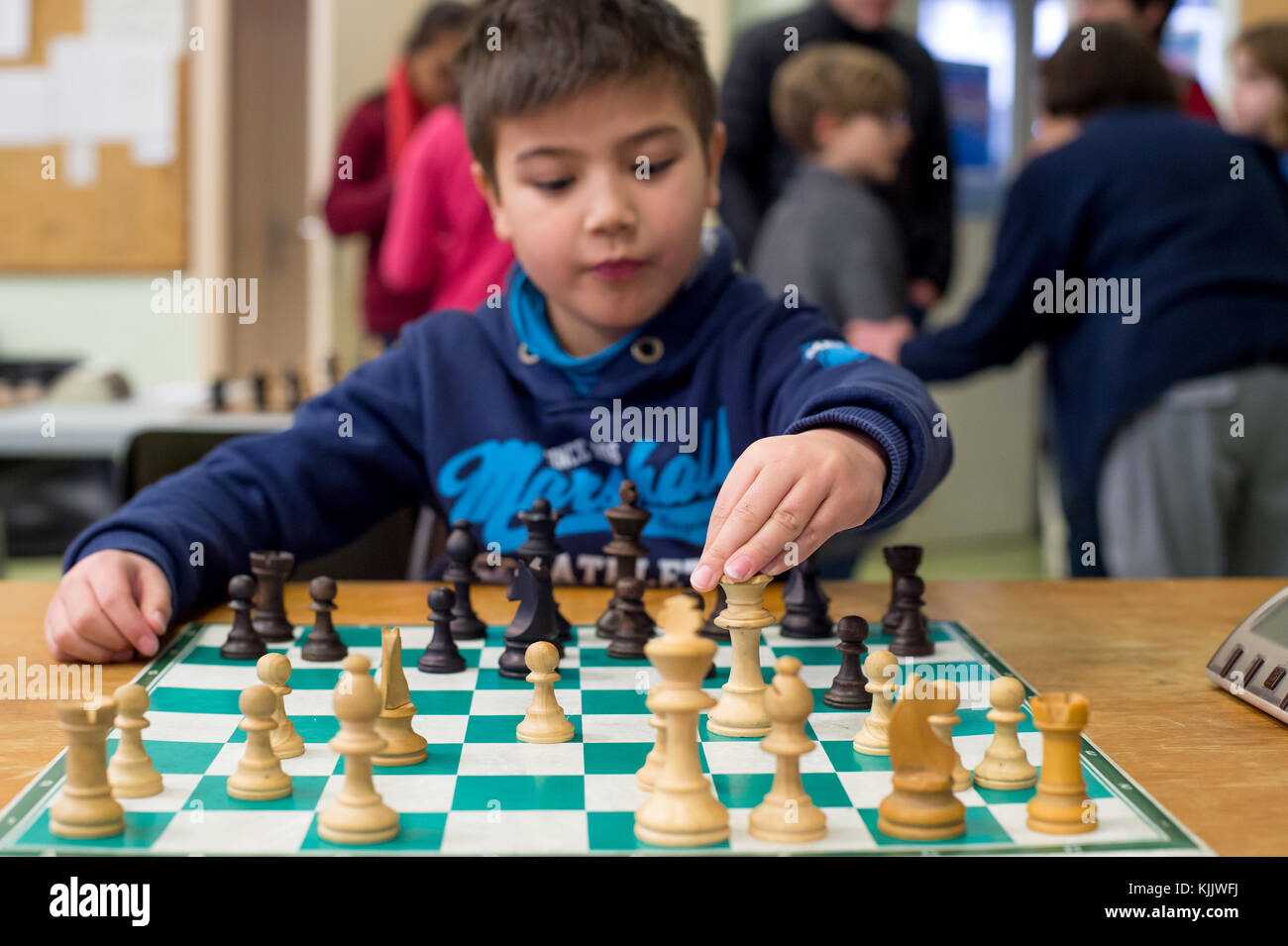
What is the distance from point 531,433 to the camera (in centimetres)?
152

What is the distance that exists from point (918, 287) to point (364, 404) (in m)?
1.94

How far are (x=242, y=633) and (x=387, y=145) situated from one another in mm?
2986

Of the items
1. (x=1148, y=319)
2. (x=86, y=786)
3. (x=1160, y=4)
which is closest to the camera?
(x=86, y=786)

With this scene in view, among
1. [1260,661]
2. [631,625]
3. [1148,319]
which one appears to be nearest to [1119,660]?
[1260,661]

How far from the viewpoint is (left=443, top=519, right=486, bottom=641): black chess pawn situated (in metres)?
1.11

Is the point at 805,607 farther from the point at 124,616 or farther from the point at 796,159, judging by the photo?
the point at 796,159

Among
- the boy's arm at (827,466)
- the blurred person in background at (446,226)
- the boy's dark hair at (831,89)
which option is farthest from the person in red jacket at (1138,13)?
the boy's arm at (827,466)

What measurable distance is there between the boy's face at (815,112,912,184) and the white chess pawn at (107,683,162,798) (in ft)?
7.34

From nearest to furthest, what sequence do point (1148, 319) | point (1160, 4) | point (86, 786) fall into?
1. point (86, 786)
2. point (1148, 319)
3. point (1160, 4)

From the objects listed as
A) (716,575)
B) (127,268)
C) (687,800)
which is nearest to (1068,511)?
(716,575)

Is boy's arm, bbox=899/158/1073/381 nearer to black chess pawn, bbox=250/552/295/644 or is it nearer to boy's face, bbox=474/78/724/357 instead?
boy's face, bbox=474/78/724/357

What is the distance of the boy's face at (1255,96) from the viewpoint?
8.84ft
